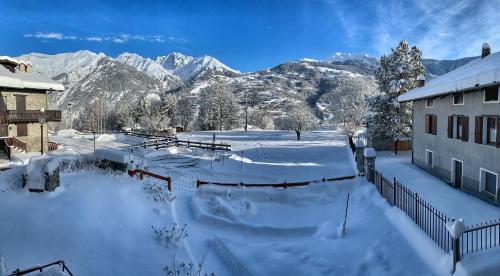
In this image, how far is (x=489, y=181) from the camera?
15.8 m

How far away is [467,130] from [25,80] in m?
31.8

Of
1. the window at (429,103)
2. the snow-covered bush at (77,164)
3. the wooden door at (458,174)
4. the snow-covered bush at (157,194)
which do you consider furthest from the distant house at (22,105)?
the wooden door at (458,174)

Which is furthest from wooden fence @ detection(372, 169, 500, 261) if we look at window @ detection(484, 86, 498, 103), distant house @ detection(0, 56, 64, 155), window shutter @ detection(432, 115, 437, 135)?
distant house @ detection(0, 56, 64, 155)

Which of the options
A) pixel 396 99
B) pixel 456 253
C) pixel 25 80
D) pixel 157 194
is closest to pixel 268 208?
pixel 157 194

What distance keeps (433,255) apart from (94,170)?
44.4 feet

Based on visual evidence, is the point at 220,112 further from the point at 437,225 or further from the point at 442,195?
the point at 437,225

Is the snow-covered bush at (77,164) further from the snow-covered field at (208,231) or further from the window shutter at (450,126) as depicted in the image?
the window shutter at (450,126)

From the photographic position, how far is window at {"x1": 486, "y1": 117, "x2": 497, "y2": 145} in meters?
15.3

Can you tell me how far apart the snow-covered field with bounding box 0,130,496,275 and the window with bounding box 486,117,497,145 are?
5.55 metres

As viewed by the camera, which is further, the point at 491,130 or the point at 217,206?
the point at 491,130

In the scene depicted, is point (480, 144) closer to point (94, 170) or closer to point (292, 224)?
point (292, 224)

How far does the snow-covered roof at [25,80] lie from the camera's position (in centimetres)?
2680

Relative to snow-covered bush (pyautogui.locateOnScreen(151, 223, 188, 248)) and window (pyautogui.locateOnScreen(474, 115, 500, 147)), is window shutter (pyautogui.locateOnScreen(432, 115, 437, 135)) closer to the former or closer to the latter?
window (pyautogui.locateOnScreen(474, 115, 500, 147))

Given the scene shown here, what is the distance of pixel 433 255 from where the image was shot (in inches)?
355
